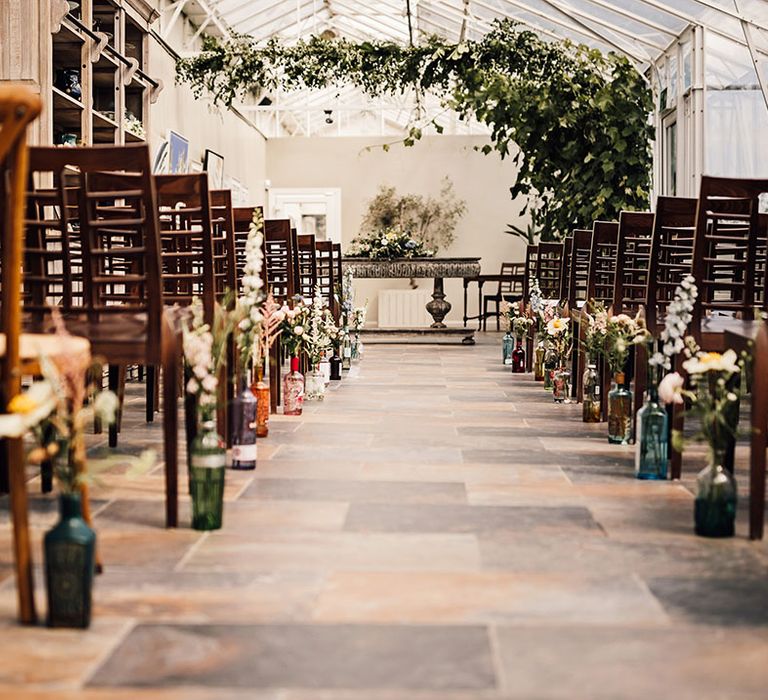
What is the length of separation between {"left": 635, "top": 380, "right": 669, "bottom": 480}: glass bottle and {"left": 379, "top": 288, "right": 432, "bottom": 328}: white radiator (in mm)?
12011

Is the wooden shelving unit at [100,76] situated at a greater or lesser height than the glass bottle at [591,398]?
greater

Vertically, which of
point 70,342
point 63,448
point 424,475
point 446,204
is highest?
point 446,204

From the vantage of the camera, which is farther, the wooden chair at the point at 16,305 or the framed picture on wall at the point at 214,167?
the framed picture on wall at the point at 214,167

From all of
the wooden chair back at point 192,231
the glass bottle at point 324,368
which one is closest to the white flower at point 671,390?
the wooden chair back at point 192,231

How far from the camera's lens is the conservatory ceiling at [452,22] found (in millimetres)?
8375

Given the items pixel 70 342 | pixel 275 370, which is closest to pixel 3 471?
pixel 70 342

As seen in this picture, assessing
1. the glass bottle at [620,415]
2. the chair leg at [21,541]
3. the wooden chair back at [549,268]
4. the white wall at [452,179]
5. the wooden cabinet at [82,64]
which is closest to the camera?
the chair leg at [21,541]

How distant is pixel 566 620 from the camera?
5.96 ft

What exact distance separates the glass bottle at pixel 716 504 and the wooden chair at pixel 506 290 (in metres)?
10.3

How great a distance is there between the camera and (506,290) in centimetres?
1490

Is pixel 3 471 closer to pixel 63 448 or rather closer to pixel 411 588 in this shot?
pixel 63 448

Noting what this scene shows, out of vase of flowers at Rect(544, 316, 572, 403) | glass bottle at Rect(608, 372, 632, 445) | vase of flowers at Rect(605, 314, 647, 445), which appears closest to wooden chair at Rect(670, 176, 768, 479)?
vase of flowers at Rect(605, 314, 647, 445)

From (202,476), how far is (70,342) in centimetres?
63

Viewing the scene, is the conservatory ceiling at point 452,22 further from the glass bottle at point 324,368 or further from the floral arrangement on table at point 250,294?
the floral arrangement on table at point 250,294
